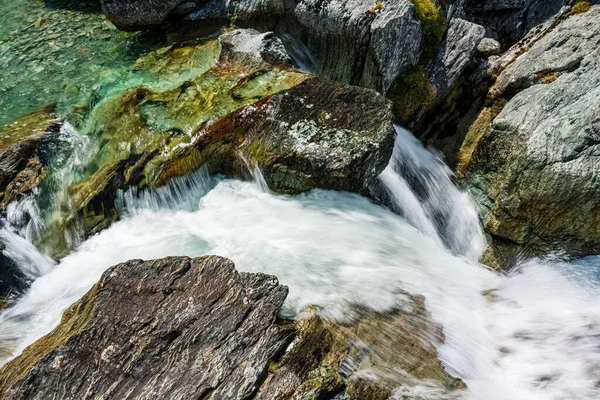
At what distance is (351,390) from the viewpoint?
582 centimetres

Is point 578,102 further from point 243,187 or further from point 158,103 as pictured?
point 158,103

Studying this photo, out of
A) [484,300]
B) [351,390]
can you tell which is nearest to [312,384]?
[351,390]

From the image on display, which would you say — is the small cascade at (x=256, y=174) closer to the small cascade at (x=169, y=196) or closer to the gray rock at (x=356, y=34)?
the small cascade at (x=169, y=196)

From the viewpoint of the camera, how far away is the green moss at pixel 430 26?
11.8m

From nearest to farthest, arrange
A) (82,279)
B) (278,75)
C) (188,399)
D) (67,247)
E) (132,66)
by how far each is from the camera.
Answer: (188,399) < (82,279) < (67,247) < (278,75) < (132,66)

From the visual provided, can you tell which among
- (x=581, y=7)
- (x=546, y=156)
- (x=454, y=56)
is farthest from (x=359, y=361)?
(x=581, y=7)

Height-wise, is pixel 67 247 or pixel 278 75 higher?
pixel 278 75

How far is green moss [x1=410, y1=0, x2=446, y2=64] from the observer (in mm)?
11766

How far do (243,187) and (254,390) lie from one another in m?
4.89

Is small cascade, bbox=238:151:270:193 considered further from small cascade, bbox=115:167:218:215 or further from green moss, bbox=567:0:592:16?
green moss, bbox=567:0:592:16

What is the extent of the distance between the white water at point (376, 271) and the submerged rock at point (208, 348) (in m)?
0.43

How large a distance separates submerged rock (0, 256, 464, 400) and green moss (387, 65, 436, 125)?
21.2 ft

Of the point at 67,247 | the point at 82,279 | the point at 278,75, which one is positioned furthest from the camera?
the point at 278,75

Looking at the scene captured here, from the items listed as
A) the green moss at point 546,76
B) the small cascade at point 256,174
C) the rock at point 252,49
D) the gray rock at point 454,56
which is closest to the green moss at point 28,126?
the rock at point 252,49
